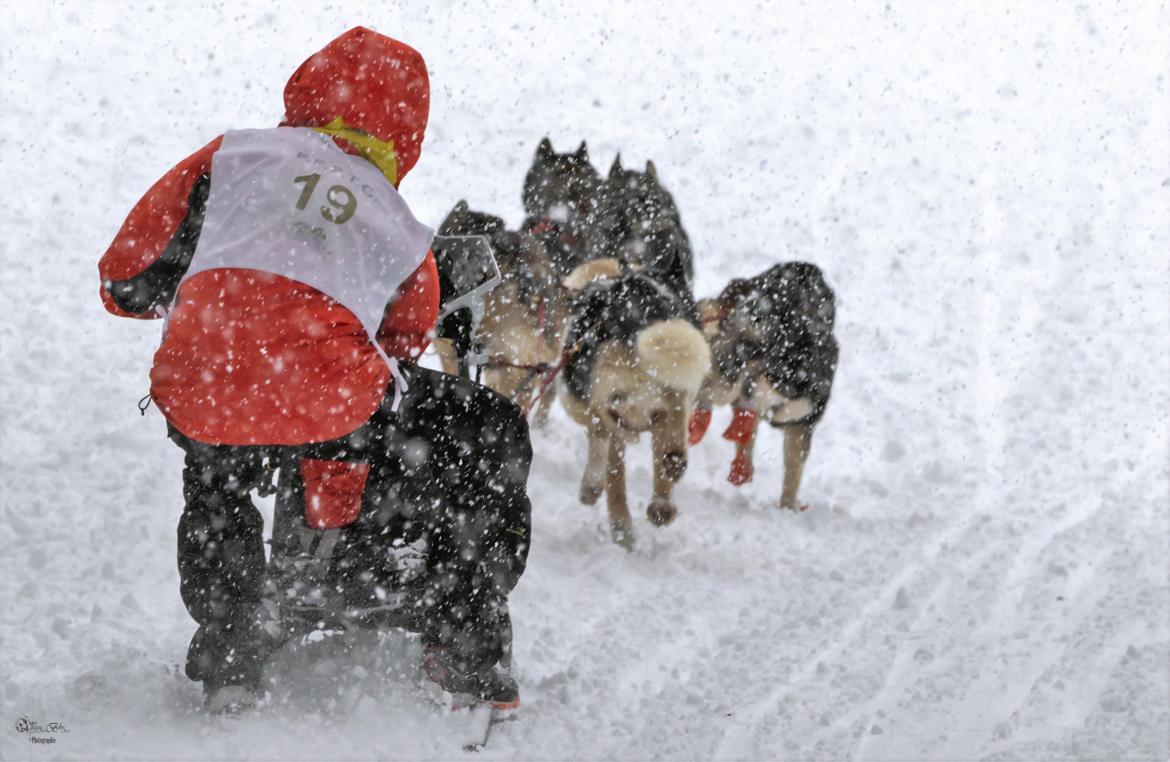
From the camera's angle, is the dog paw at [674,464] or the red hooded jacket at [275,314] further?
the dog paw at [674,464]

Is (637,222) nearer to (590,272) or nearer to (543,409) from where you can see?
(590,272)

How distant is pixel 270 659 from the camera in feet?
9.13

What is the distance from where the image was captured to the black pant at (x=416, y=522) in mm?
2553

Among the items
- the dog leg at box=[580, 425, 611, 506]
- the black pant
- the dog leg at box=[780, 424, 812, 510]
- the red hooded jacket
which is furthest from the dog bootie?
the red hooded jacket

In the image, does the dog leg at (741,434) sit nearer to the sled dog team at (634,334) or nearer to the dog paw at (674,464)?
the sled dog team at (634,334)

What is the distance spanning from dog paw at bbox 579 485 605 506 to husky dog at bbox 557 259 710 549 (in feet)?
0.42

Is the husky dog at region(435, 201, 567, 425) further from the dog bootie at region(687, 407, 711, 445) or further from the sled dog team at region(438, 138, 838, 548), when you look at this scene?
the dog bootie at region(687, 407, 711, 445)

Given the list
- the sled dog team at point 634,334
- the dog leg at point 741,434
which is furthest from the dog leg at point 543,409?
the dog leg at point 741,434

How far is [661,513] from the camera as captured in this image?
470 centimetres

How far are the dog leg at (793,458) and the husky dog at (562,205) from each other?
152 centimetres

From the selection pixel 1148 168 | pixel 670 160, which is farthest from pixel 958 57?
pixel 670 160

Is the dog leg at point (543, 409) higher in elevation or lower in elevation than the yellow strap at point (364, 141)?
lower

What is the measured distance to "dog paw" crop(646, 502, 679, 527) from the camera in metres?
4.70

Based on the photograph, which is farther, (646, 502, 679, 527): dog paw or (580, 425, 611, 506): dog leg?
(580, 425, 611, 506): dog leg
